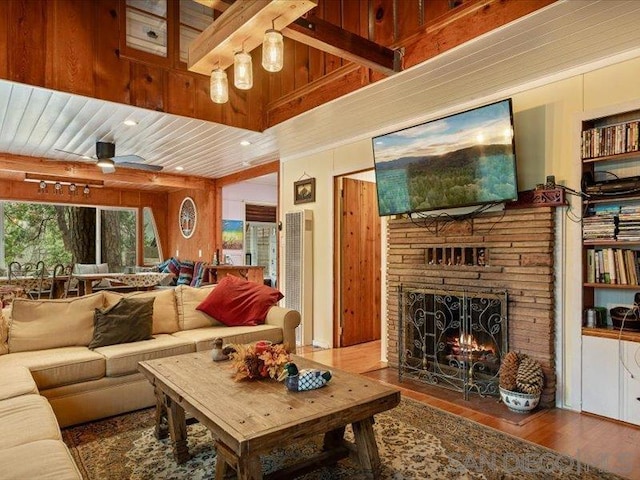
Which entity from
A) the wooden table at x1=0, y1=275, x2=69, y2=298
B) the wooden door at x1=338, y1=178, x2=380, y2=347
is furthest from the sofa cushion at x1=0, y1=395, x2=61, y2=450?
the wooden table at x1=0, y1=275, x2=69, y2=298

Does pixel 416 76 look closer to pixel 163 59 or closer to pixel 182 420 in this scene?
pixel 163 59

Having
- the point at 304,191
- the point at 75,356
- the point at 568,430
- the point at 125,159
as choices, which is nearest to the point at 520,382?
the point at 568,430

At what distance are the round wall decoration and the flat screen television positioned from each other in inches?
215

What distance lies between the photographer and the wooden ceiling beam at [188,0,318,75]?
1655mm

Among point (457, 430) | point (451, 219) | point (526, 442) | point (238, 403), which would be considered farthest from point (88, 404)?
Result: point (451, 219)

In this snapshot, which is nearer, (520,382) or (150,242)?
(520,382)

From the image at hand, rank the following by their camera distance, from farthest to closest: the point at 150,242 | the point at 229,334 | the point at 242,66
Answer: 1. the point at 150,242
2. the point at 229,334
3. the point at 242,66

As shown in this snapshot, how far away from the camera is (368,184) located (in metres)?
Result: 5.37

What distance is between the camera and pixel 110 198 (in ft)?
29.1

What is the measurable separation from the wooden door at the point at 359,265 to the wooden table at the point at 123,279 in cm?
321

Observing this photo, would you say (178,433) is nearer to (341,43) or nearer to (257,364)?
(257,364)

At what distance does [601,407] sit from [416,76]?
8.94 ft

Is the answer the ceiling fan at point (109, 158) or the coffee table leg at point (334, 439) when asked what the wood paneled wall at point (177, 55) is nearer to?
the ceiling fan at point (109, 158)

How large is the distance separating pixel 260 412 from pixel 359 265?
140 inches
